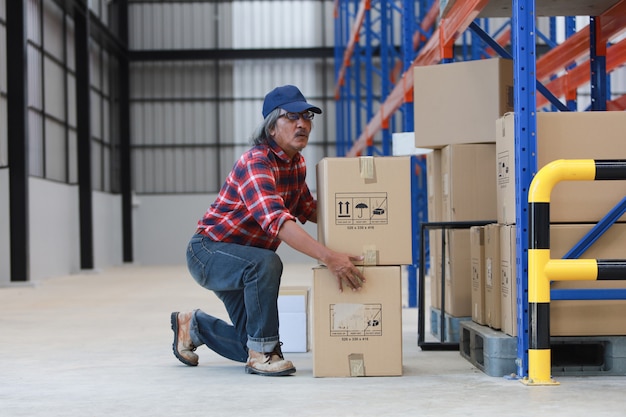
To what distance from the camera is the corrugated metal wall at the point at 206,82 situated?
2345cm

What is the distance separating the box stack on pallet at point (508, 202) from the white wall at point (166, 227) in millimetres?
17976

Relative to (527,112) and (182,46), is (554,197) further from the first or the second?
(182,46)

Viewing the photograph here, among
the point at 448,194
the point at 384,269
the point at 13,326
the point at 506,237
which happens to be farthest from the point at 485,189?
the point at 13,326

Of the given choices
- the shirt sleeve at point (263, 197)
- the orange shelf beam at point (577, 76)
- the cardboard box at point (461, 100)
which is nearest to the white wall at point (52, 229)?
the orange shelf beam at point (577, 76)

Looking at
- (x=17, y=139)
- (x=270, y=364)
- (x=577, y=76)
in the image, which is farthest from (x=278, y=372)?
(x=17, y=139)

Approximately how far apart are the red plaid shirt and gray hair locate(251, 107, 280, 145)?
38mm

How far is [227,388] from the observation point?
13.6 ft

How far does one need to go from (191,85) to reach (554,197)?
65.5 ft

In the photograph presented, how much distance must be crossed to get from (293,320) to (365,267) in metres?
1.36

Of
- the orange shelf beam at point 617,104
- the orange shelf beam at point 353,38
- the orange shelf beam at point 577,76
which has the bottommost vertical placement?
the orange shelf beam at point 617,104

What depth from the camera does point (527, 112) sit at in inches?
167

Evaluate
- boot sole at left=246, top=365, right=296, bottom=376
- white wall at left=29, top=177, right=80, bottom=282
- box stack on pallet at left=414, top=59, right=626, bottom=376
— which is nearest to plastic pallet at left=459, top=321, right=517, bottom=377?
box stack on pallet at left=414, top=59, right=626, bottom=376

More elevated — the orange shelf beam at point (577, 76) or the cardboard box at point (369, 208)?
the orange shelf beam at point (577, 76)

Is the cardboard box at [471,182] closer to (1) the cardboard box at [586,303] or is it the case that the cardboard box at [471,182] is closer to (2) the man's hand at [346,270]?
(1) the cardboard box at [586,303]
